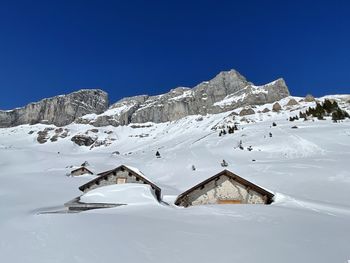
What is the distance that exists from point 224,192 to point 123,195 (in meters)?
6.39

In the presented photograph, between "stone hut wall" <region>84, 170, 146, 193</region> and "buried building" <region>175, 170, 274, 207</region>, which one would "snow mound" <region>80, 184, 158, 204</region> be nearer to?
"buried building" <region>175, 170, 274, 207</region>

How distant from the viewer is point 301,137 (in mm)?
65938

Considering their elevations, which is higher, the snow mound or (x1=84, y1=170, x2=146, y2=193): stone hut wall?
(x1=84, y1=170, x2=146, y2=193): stone hut wall

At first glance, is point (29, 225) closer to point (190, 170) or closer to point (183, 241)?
point (183, 241)

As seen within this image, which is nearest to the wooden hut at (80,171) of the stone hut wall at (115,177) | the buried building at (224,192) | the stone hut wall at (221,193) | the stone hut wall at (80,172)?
the stone hut wall at (80,172)

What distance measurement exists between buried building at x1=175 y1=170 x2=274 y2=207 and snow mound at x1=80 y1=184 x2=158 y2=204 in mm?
2821

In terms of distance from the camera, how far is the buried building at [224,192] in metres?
22.0

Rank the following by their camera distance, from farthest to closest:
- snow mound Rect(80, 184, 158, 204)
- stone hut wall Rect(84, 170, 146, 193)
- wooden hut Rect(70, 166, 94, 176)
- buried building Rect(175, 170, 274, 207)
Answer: wooden hut Rect(70, 166, 94, 176) → stone hut wall Rect(84, 170, 146, 193) → buried building Rect(175, 170, 274, 207) → snow mound Rect(80, 184, 158, 204)

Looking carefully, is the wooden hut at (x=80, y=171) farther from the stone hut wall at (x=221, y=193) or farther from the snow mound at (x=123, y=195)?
the stone hut wall at (x=221, y=193)

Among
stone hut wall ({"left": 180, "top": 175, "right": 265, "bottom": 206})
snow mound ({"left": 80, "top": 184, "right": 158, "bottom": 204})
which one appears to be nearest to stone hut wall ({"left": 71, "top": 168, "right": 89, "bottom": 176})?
snow mound ({"left": 80, "top": 184, "right": 158, "bottom": 204})

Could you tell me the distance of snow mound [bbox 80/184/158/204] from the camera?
19.4m

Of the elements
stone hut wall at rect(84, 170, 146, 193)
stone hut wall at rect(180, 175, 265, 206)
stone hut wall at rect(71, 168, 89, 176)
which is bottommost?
stone hut wall at rect(180, 175, 265, 206)

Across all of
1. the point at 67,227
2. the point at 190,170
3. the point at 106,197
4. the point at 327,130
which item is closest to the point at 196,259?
the point at 67,227

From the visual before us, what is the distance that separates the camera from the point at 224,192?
22359mm
